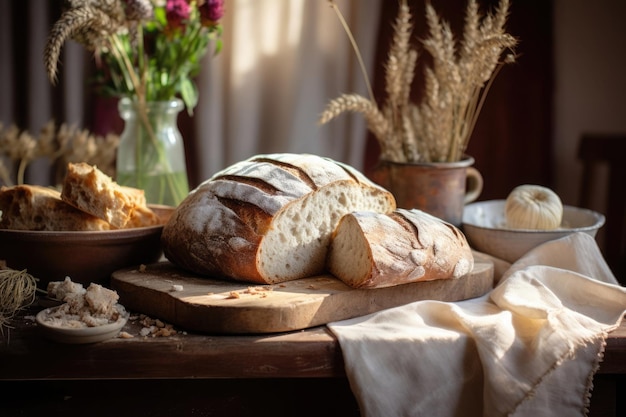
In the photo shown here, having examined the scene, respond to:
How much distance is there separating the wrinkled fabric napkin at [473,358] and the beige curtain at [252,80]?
59.4 inches

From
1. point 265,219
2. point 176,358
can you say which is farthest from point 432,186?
point 176,358

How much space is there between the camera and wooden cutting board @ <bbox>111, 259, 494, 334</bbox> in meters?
1.43

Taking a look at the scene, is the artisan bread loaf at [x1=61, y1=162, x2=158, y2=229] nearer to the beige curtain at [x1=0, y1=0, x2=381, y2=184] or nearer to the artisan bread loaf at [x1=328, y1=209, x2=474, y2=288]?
the artisan bread loaf at [x1=328, y1=209, x2=474, y2=288]

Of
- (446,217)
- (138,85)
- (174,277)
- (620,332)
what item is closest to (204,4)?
(138,85)

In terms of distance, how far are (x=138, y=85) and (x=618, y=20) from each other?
77.3 inches

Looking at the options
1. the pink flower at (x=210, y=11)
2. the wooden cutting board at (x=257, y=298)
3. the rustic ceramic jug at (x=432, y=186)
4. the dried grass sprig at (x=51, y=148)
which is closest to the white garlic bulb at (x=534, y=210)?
the rustic ceramic jug at (x=432, y=186)

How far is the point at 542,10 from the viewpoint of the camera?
2812 millimetres

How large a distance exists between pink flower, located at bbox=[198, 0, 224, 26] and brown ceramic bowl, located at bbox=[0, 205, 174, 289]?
63cm

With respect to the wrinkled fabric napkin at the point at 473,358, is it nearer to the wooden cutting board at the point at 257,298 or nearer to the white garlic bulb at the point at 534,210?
the wooden cutting board at the point at 257,298

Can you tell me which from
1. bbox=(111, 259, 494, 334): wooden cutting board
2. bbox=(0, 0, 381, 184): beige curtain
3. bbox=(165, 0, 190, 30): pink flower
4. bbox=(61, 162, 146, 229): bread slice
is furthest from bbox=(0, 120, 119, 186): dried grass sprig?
bbox=(111, 259, 494, 334): wooden cutting board

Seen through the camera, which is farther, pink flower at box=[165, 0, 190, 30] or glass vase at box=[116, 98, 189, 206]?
glass vase at box=[116, 98, 189, 206]

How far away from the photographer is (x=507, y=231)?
1.97 metres

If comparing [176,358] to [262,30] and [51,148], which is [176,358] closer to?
Answer: [51,148]

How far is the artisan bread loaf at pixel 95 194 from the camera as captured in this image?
5.40ft
